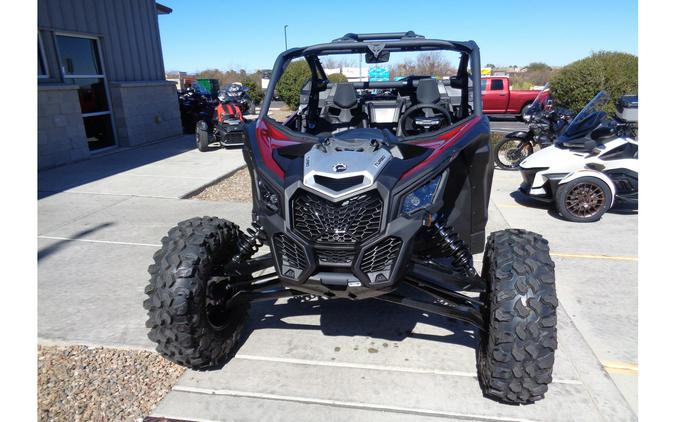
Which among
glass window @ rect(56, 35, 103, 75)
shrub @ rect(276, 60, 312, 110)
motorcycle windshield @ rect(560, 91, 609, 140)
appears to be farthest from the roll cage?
shrub @ rect(276, 60, 312, 110)

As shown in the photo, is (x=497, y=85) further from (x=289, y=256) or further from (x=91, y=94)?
(x=289, y=256)

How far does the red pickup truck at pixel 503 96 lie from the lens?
63.0ft

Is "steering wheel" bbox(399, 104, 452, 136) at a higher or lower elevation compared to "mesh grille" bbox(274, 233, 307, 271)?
higher

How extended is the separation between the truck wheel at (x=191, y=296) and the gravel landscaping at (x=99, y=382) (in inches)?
10.4

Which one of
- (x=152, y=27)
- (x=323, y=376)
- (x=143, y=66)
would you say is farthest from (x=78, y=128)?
(x=323, y=376)

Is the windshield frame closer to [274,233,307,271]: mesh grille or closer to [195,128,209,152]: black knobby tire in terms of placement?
[274,233,307,271]: mesh grille

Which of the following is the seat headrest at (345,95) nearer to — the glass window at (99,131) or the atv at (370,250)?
the atv at (370,250)

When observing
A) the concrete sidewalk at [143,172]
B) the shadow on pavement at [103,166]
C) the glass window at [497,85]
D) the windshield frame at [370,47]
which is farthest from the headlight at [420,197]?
the glass window at [497,85]

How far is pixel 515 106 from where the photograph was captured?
19.4 m

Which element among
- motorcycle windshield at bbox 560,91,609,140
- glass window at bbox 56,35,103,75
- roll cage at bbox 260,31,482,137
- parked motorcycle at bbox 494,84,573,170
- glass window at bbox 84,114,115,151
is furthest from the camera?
glass window at bbox 84,114,115,151

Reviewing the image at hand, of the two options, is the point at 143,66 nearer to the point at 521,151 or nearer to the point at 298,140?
the point at 521,151

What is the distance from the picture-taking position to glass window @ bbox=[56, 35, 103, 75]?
9516 mm

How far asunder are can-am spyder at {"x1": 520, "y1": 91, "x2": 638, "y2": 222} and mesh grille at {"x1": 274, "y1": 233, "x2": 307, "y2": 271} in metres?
4.31

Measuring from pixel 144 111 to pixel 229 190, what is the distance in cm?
628
